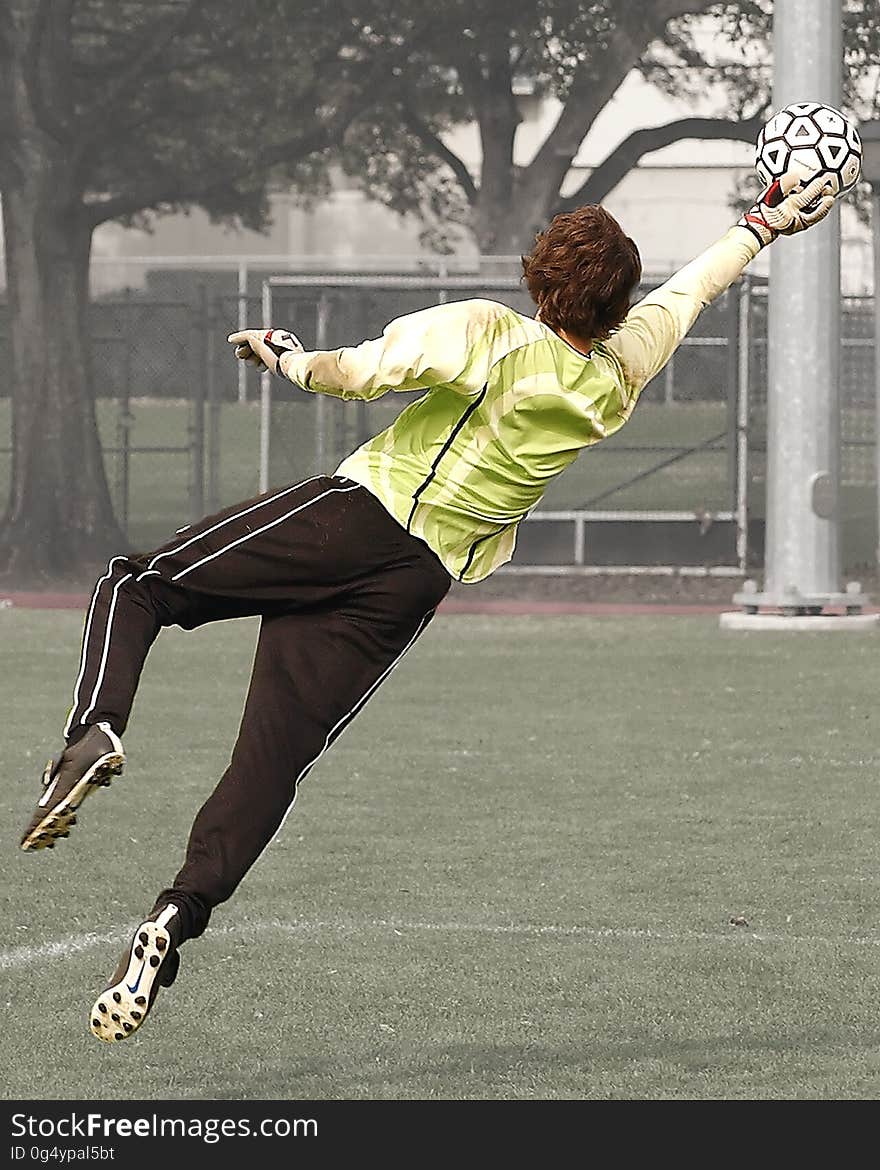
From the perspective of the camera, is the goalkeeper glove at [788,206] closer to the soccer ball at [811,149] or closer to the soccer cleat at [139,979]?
the soccer ball at [811,149]

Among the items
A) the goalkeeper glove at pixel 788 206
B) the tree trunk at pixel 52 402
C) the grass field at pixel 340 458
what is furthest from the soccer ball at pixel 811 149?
the tree trunk at pixel 52 402

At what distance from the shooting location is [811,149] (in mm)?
6207

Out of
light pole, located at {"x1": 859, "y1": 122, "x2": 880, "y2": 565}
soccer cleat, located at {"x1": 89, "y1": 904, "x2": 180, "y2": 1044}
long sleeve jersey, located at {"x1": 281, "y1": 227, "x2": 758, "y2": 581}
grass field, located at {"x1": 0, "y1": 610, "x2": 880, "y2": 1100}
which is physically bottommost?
grass field, located at {"x1": 0, "y1": 610, "x2": 880, "y2": 1100}

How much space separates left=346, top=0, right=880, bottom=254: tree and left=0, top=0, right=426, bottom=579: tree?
613 millimetres

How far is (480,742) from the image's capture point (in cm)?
1118

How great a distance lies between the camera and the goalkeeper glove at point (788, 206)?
6000 millimetres

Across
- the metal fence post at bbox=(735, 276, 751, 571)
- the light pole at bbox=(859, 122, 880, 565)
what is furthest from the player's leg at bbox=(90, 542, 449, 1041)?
the metal fence post at bbox=(735, 276, 751, 571)

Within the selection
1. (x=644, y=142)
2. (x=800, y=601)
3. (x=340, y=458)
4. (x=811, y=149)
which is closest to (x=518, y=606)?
(x=800, y=601)

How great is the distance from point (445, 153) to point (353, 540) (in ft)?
65.2

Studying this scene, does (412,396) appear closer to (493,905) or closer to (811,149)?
(493,905)

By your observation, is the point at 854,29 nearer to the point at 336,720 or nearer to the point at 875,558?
the point at 875,558

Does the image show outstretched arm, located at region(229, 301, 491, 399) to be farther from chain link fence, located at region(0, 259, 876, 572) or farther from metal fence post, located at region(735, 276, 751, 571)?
metal fence post, located at region(735, 276, 751, 571)

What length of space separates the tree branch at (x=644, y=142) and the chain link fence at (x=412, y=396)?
119cm

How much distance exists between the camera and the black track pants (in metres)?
5.32
